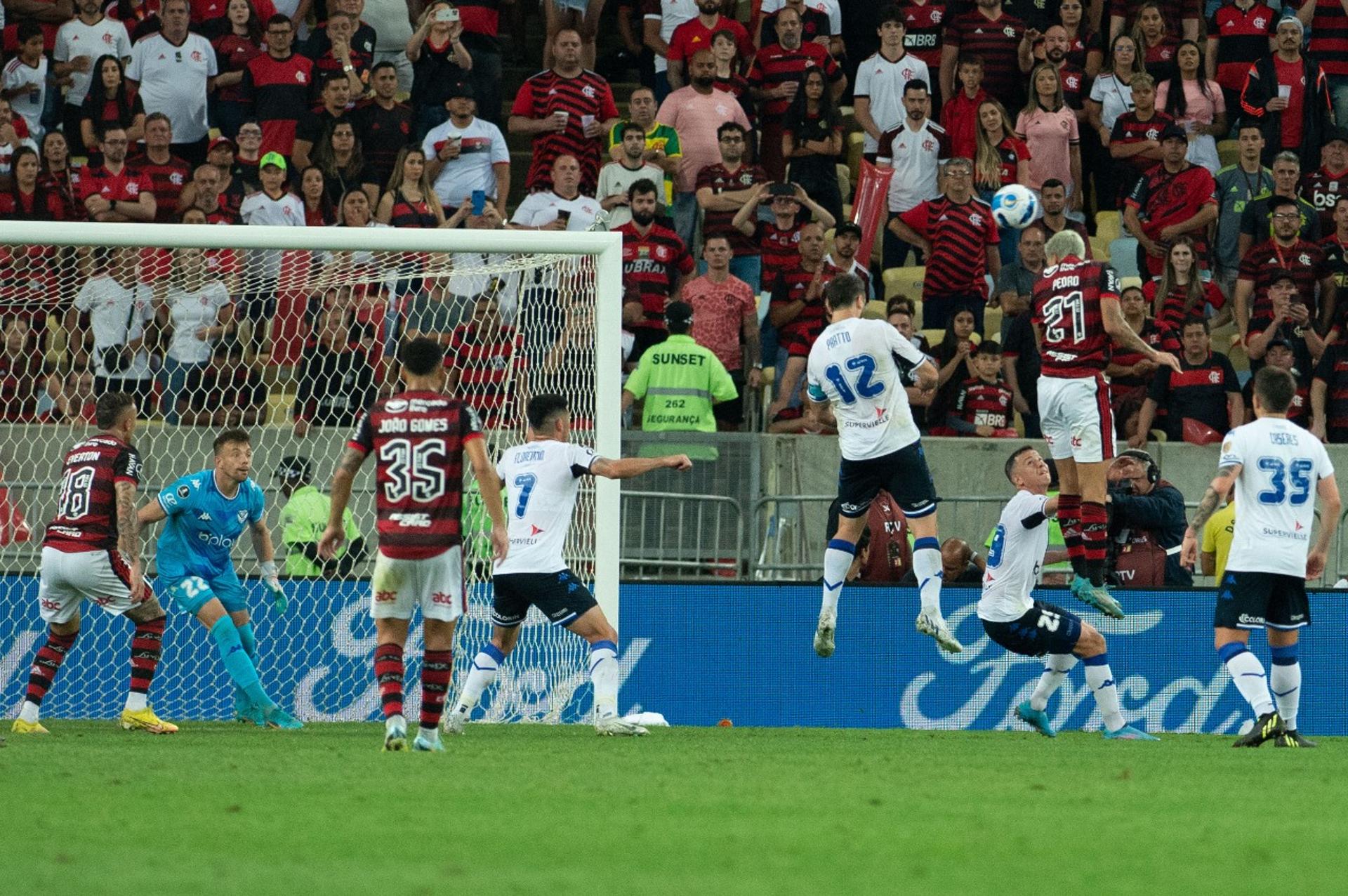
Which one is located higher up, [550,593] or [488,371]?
[488,371]

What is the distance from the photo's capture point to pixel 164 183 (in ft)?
58.6

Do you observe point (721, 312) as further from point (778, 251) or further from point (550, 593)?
point (550, 593)

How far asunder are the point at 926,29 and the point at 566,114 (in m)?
4.41

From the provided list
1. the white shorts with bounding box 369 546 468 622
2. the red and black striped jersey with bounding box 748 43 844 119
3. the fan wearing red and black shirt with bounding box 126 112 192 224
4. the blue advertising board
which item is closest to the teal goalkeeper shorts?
the blue advertising board

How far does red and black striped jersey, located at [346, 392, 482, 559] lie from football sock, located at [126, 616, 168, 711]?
346 cm

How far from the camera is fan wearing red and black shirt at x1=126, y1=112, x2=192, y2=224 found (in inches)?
699

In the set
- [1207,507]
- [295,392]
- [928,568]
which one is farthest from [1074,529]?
[295,392]

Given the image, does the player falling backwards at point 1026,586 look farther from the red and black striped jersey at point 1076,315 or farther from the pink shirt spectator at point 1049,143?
the pink shirt spectator at point 1049,143

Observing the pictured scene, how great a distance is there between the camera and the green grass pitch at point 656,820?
5.62m

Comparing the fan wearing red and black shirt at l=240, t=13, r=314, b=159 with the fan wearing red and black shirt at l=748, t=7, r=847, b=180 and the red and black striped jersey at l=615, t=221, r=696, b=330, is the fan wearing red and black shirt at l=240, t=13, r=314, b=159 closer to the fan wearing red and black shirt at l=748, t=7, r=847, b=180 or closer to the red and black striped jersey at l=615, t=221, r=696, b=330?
the red and black striped jersey at l=615, t=221, r=696, b=330

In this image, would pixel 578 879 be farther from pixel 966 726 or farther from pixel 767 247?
pixel 767 247

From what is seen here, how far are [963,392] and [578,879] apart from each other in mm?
11508

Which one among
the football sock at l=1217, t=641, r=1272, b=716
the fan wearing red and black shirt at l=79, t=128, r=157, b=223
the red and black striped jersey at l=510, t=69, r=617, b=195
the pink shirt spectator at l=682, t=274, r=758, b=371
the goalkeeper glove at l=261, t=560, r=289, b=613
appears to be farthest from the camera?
the red and black striped jersey at l=510, t=69, r=617, b=195

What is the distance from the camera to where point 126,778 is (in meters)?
8.27
